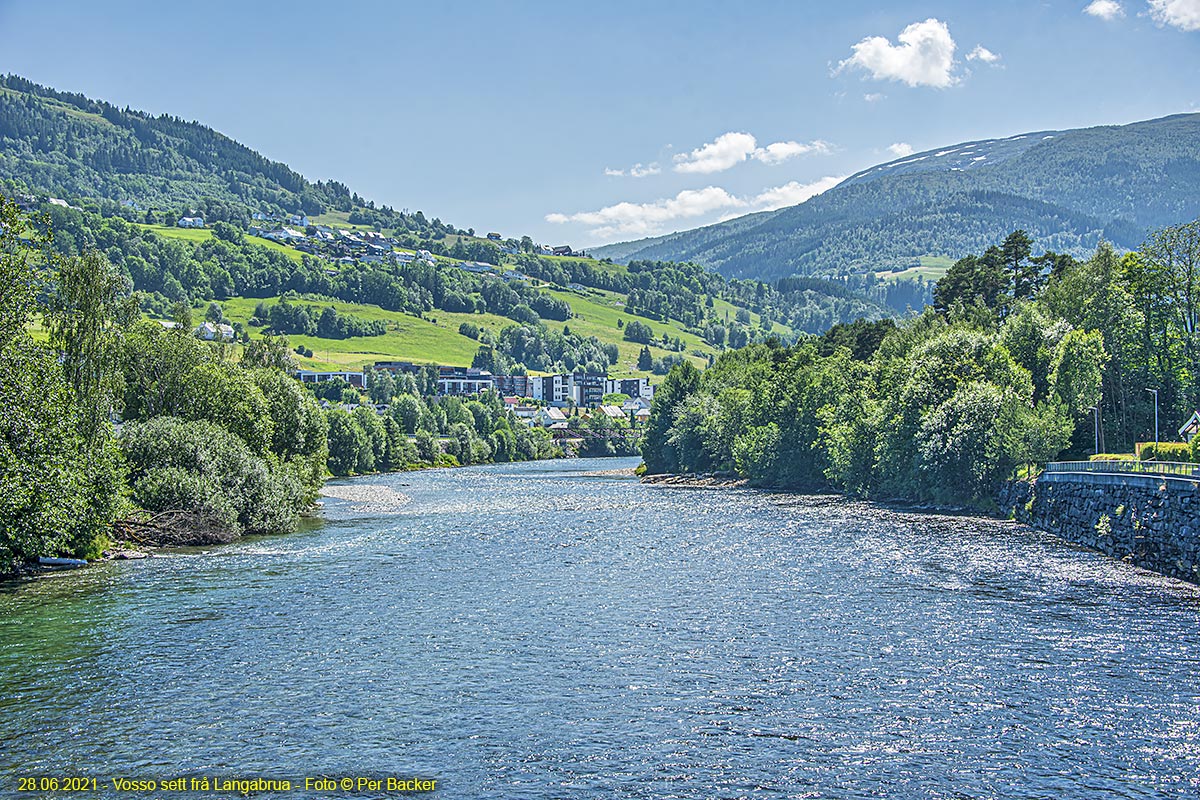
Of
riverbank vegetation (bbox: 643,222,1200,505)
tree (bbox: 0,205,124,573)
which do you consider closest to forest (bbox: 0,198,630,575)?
tree (bbox: 0,205,124,573)

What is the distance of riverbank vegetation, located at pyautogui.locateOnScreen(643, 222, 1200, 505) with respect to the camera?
83.8 m

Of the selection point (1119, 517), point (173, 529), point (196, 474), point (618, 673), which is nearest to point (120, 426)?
point (196, 474)

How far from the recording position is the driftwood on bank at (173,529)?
193 ft

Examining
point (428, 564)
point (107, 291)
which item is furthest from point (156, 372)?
point (428, 564)

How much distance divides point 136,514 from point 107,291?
13531 millimetres

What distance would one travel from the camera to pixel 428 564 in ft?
184

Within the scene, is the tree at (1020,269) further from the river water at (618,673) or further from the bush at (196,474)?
the bush at (196,474)

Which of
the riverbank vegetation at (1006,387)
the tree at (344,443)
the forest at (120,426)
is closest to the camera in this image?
→ the forest at (120,426)

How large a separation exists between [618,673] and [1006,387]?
210 ft

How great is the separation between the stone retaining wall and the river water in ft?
6.62

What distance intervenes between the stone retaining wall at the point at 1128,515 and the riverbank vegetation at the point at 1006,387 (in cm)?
909

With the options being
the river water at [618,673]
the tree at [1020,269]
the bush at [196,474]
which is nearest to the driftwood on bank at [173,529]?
the bush at [196,474]

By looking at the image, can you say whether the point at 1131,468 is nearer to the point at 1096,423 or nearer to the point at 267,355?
the point at 1096,423

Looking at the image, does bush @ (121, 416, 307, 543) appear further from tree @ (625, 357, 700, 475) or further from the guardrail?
tree @ (625, 357, 700, 475)
